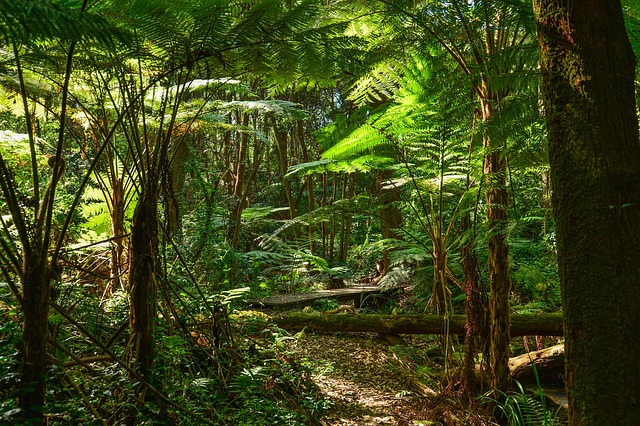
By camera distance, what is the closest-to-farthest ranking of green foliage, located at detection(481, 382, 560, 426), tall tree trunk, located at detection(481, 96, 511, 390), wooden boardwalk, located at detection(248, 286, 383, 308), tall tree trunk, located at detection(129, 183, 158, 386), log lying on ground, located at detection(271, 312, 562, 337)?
1. tall tree trunk, located at detection(129, 183, 158, 386)
2. green foliage, located at detection(481, 382, 560, 426)
3. tall tree trunk, located at detection(481, 96, 511, 390)
4. log lying on ground, located at detection(271, 312, 562, 337)
5. wooden boardwalk, located at detection(248, 286, 383, 308)

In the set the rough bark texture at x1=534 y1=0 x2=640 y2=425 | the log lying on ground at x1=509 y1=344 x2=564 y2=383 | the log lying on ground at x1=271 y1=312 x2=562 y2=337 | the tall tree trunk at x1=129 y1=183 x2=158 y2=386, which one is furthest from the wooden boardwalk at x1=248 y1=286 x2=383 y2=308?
the rough bark texture at x1=534 y1=0 x2=640 y2=425

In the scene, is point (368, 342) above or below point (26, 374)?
below

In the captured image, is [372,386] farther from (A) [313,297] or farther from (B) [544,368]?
(A) [313,297]

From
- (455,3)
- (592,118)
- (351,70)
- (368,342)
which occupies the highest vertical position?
(455,3)

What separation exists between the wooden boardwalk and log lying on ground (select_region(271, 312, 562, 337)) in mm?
1171

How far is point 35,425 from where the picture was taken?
4.54ft

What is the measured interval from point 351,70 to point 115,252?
187cm

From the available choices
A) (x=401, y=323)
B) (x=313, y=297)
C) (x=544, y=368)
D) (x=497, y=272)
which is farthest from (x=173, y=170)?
(x=313, y=297)

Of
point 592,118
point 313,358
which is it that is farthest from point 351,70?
point 313,358

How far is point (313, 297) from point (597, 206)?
18.4 feet

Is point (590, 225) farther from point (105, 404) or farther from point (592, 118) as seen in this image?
point (105, 404)

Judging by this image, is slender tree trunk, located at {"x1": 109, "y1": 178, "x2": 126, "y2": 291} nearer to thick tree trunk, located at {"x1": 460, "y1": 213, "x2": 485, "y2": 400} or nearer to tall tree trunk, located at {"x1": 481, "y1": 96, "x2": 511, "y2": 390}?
thick tree trunk, located at {"x1": 460, "y1": 213, "x2": 485, "y2": 400}

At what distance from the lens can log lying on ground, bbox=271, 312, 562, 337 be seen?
4297mm

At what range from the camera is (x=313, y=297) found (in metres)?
6.75
